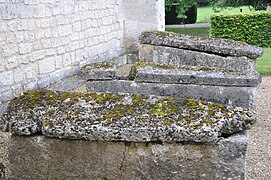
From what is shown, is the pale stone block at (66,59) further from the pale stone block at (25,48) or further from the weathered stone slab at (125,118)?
the weathered stone slab at (125,118)

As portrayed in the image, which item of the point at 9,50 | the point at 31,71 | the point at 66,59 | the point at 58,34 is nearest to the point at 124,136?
the point at 9,50

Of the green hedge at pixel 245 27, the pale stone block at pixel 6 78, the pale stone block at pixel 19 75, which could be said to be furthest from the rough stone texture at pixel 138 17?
the green hedge at pixel 245 27

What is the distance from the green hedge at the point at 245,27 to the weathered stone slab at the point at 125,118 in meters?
12.1

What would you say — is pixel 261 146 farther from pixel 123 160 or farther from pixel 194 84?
pixel 123 160

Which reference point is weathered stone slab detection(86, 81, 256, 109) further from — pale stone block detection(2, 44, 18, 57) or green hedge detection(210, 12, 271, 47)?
green hedge detection(210, 12, 271, 47)

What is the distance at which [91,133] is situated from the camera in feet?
7.10

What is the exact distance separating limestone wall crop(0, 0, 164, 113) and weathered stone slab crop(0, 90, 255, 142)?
2.15 meters

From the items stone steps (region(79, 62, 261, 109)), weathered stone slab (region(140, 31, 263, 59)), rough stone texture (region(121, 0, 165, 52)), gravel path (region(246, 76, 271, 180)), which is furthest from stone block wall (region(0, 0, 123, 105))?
gravel path (region(246, 76, 271, 180))

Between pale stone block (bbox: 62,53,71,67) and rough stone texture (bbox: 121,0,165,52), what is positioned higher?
rough stone texture (bbox: 121,0,165,52)

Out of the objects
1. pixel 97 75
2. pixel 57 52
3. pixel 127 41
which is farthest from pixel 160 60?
pixel 127 41

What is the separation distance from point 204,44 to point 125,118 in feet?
11.4

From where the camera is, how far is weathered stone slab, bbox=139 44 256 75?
5.21 meters

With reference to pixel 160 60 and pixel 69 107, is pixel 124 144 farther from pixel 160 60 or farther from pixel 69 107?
pixel 160 60

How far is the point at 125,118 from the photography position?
219 centimetres
